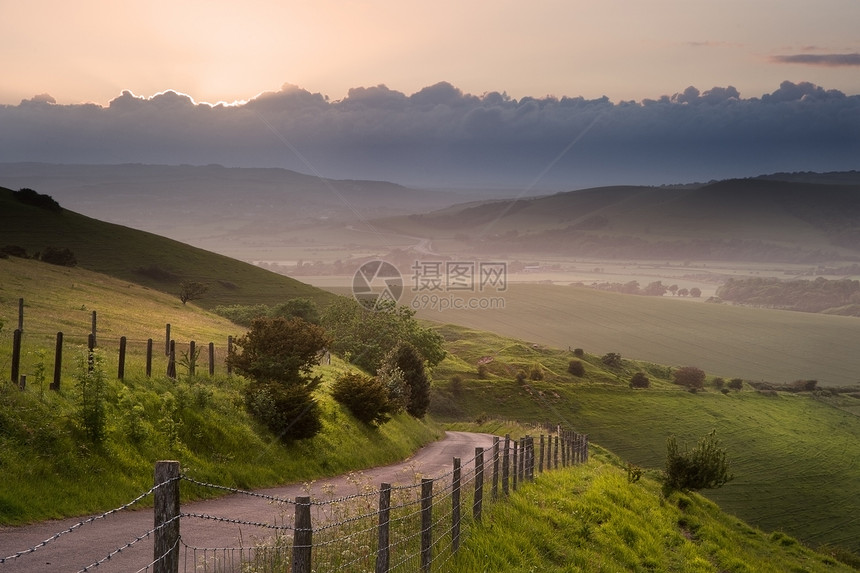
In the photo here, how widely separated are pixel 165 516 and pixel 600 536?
15.1m

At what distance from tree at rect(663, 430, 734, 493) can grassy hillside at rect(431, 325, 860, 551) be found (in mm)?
40731

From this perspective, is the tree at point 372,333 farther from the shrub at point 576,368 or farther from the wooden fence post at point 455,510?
the wooden fence post at point 455,510

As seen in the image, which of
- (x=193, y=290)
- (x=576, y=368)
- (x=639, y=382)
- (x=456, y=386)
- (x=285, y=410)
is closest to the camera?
(x=285, y=410)

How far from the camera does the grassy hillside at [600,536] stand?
51.6 ft

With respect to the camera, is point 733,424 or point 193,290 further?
point 733,424

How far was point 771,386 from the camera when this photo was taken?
158m

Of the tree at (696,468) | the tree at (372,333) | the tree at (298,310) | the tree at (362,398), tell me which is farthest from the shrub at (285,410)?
the tree at (298,310)

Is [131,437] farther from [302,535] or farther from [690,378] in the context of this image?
[690,378]

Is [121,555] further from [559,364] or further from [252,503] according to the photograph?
[559,364]

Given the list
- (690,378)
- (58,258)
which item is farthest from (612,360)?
(58,258)

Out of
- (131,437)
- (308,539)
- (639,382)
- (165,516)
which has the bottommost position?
(639,382)

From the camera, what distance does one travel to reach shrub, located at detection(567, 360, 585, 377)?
145750mm

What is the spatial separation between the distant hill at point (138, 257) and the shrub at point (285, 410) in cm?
8733

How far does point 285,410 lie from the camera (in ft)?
106
